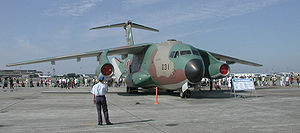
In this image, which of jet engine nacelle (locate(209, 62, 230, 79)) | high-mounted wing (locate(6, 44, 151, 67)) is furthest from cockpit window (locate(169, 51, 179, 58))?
jet engine nacelle (locate(209, 62, 230, 79))

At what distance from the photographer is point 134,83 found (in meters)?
19.0

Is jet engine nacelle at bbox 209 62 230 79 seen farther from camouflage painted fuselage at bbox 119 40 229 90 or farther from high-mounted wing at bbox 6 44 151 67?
high-mounted wing at bbox 6 44 151 67

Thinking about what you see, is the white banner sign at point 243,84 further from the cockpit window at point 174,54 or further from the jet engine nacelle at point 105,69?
the jet engine nacelle at point 105,69

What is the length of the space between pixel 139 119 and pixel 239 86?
9.67 meters

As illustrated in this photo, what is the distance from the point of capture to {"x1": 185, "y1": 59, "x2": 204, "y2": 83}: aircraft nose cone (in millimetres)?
14180

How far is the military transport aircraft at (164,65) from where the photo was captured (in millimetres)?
14766

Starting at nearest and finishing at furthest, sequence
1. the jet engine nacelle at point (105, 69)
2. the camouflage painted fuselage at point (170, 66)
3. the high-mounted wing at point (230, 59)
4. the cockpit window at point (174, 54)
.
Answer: the camouflage painted fuselage at point (170, 66)
the cockpit window at point (174, 54)
the jet engine nacelle at point (105, 69)
the high-mounted wing at point (230, 59)

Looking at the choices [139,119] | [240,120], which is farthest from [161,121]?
[240,120]

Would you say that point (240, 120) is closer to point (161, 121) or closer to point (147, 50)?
point (161, 121)

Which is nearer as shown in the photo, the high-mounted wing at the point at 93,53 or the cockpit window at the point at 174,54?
the cockpit window at the point at 174,54


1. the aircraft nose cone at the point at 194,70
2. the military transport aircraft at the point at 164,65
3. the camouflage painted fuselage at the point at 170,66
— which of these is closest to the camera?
the aircraft nose cone at the point at 194,70

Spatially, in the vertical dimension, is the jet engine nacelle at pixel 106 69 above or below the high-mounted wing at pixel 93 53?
below

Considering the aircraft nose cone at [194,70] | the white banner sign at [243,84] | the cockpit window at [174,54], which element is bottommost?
the white banner sign at [243,84]

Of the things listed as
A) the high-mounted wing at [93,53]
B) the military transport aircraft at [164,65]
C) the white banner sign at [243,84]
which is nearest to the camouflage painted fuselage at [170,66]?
the military transport aircraft at [164,65]
